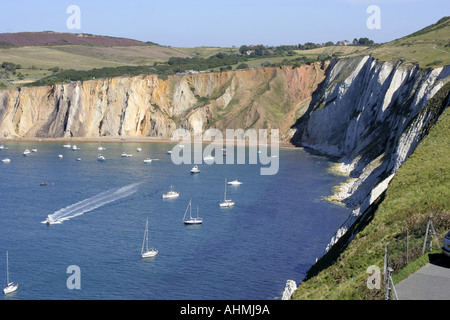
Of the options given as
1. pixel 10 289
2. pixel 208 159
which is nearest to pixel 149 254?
pixel 10 289

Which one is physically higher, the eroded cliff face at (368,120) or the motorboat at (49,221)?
the eroded cliff face at (368,120)

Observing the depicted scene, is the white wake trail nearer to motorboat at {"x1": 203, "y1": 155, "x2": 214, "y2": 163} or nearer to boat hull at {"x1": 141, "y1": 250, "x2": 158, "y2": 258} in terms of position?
boat hull at {"x1": 141, "y1": 250, "x2": 158, "y2": 258}

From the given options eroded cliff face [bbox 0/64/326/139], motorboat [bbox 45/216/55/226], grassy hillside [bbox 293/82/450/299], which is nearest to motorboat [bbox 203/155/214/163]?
eroded cliff face [bbox 0/64/326/139]

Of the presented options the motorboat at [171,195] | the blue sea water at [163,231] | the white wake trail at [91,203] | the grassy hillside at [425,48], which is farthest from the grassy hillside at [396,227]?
the grassy hillside at [425,48]

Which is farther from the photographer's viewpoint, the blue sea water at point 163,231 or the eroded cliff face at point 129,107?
the eroded cliff face at point 129,107

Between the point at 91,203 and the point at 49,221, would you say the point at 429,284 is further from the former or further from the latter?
the point at 91,203

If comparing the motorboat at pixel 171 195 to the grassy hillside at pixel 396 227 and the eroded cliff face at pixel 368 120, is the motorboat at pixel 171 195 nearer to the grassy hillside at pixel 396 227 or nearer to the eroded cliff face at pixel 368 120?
the eroded cliff face at pixel 368 120

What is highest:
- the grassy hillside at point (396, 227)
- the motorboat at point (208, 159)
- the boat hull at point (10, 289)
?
the grassy hillside at point (396, 227)

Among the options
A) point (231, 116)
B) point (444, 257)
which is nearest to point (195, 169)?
point (231, 116)
